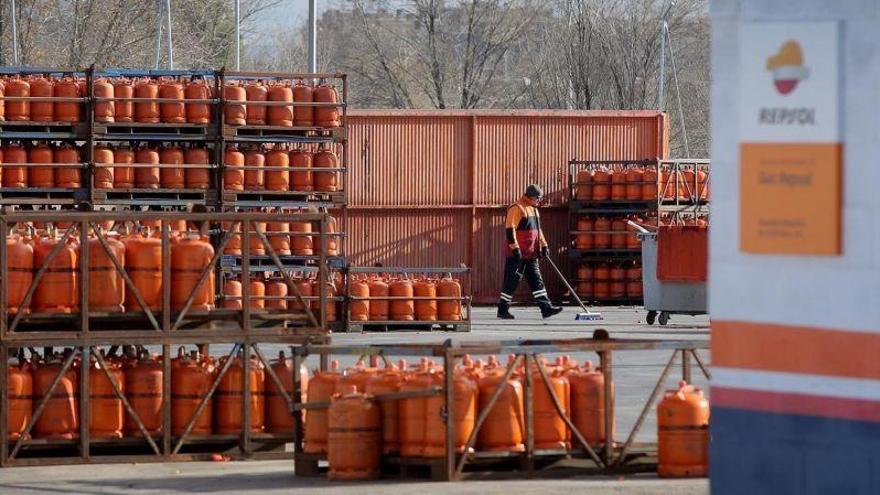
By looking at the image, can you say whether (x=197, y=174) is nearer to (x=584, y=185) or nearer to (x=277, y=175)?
(x=277, y=175)

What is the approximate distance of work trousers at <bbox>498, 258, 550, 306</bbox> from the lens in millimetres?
31047

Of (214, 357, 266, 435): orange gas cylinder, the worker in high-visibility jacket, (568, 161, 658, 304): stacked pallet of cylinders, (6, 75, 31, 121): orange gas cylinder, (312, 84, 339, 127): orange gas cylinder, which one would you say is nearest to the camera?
(214, 357, 266, 435): orange gas cylinder

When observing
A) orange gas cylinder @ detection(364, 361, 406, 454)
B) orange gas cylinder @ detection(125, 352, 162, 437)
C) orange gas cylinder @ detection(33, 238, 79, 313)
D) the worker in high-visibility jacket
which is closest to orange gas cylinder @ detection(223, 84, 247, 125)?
the worker in high-visibility jacket

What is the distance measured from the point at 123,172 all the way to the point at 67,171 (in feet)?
2.60

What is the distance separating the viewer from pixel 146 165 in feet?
83.7

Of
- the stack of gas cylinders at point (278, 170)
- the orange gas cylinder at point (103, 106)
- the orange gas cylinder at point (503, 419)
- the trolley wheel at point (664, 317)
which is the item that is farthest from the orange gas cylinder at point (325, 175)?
the orange gas cylinder at point (503, 419)

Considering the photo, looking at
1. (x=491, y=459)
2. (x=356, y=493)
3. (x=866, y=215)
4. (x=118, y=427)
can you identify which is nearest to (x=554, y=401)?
(x=491, y=459)

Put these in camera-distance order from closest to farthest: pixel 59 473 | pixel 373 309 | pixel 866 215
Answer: pixel 866 215 → pixel 59 473 → pixel 373 309

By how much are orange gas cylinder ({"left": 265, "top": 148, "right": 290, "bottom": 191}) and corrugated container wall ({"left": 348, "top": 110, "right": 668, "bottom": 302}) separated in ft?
33.7

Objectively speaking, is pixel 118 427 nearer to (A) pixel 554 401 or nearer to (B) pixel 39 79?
(A) pixel 554 401

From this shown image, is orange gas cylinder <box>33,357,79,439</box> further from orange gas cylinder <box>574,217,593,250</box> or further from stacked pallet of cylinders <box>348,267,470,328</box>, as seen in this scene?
orange gas cylinder <box>574,217,593,250</box>

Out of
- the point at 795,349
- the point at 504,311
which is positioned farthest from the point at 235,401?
the point at 504,311

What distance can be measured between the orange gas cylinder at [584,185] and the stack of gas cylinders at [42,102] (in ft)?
45.8

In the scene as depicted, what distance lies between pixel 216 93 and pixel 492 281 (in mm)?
13028
